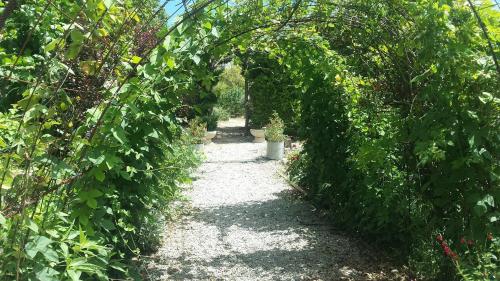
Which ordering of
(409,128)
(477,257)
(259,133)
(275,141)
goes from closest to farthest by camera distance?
(477,257), (409,128), (275,141), (259,133)

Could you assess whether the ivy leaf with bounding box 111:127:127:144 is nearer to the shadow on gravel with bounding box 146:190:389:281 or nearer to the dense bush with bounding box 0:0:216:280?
the dense bush with bounding box 0:0:216:280

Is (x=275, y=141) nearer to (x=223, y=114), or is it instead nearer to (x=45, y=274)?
(x=45, y=274)

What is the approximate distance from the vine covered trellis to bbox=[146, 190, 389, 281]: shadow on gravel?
17.1 inches

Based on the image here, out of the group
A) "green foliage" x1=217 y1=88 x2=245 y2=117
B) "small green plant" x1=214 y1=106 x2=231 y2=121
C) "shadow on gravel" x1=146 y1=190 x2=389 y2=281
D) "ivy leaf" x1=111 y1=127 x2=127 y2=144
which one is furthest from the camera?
"green foliage" x1=217 y1=88 x2=245 y2=117

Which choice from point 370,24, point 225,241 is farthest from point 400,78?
point 225,241

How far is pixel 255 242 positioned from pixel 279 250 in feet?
1.36

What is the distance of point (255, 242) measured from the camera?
17.5 ft

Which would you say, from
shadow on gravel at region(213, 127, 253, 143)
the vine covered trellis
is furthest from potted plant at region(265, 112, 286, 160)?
the vine covered trellis

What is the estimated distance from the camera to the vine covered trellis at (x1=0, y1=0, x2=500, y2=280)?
1.82 m

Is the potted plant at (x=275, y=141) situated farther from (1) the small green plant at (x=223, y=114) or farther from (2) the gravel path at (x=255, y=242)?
(1) the small green plant at (x=223, y=114)

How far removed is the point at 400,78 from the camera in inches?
158

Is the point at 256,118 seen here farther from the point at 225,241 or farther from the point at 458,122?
the point at 458,122

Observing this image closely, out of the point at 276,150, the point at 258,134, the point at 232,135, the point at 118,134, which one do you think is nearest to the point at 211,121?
the point at 232,135

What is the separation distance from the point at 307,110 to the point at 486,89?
10.4 feet
